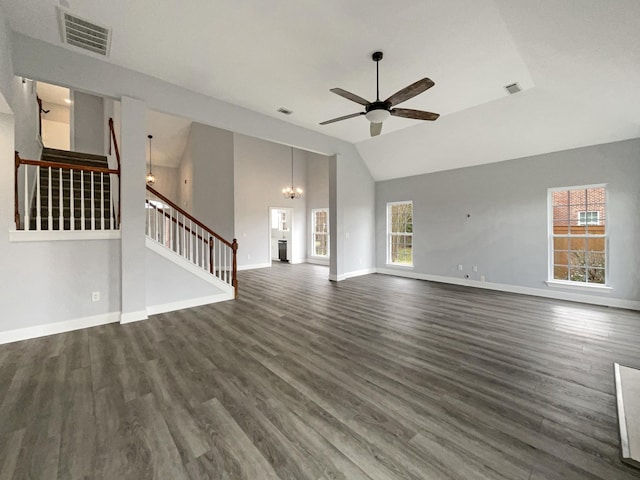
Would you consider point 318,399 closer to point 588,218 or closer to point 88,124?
point 588,218

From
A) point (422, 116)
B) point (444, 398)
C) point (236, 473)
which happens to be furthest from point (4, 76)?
point (444, 398)

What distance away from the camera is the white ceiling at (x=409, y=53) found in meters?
2.52

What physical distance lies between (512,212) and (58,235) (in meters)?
7.54

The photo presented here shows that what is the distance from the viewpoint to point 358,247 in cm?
730

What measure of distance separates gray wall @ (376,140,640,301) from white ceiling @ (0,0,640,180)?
418mm

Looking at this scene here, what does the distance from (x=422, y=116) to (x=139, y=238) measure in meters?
4.11

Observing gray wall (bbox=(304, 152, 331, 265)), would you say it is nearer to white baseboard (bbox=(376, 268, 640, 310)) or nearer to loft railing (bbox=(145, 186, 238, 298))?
white baseboard (bbox=(376, 268, 640, 310))

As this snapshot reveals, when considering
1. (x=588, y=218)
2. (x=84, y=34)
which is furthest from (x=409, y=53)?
(x=588, y=218)

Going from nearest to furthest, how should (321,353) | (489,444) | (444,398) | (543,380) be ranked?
(489,444)
(444,398)
(543,380)
(321,353)

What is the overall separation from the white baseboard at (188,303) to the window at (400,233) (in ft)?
15.3

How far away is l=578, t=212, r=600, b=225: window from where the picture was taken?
15.5ft

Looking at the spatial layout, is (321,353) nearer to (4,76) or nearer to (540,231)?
(4,76)

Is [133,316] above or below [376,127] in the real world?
below

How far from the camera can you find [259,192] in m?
8.77
